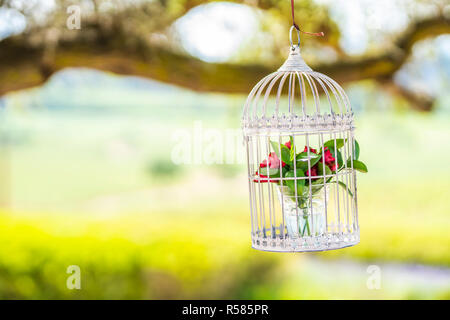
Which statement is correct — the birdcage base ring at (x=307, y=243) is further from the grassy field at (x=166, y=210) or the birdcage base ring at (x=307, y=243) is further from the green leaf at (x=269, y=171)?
the grassy field at (x=166, y=210)

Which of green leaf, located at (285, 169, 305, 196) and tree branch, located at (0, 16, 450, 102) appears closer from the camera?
green leaf, located at (285, 169, 305, 196)

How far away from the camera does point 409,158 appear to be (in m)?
4.02

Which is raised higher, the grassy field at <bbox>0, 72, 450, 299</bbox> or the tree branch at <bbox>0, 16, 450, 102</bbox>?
the tree branch at <bbox>0, 16, 450, 102</bbox>

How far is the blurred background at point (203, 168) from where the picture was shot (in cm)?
398

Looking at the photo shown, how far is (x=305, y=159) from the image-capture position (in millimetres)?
1959

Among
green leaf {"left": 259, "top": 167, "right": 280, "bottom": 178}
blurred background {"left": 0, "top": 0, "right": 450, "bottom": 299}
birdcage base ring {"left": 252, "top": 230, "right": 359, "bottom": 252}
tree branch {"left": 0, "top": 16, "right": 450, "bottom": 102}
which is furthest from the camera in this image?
blurred background {"left": 0, "top": 0, "right": 450, "bottom": 299}

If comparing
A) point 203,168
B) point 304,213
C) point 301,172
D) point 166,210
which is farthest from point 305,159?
point 166,210

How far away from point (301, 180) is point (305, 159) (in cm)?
7

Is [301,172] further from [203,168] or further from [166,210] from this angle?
[166,210]

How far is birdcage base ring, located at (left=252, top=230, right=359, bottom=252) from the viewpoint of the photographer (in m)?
1.88

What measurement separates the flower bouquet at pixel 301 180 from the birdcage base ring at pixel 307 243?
0.04 metres

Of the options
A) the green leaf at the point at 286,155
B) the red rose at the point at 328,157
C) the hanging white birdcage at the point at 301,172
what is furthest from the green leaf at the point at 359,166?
the green leaf at the point at 286,155

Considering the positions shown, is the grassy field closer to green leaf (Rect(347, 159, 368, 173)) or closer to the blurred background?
the blurred background

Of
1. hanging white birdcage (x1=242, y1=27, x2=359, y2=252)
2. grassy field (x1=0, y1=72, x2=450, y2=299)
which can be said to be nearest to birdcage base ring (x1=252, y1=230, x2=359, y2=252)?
hanging white birdcage (x1=242, y1=27, x2=359, y2=252)
